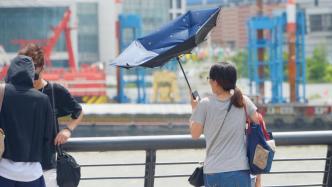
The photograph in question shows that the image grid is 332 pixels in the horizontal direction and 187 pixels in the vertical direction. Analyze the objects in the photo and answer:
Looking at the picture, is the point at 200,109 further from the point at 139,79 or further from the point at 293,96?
the point at 139,79

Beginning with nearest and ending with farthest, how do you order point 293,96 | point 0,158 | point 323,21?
point 0,158, point 293,96, point 323,21

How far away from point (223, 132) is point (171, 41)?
2.40ft

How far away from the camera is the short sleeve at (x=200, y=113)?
4.12 metres

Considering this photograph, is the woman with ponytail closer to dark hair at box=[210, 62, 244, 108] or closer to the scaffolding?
dark hair at box=[210, 62, 244, 108]

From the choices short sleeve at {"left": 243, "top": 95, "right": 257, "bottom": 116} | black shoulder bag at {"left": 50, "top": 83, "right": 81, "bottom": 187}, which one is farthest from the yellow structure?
short sleeve at {"left": 243, "top": 95, "right": 257, "bottom": 116}

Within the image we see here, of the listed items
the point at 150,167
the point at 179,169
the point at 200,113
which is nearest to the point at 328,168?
the point at 150,167

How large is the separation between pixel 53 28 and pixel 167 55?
5522cm

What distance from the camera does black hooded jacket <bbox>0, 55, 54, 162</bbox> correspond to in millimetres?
4117

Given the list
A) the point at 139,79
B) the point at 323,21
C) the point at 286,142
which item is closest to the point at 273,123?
the point at 139,79

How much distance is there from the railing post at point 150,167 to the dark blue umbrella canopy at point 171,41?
0.69m

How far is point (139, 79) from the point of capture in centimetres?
5278

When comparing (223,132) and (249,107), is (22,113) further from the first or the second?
(249,107)

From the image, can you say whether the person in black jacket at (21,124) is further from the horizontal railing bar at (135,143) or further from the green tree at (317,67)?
the green tree at (317,67)

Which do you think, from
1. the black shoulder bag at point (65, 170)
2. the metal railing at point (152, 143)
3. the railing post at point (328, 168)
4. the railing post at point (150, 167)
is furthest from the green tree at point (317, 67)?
the black shoulder bag at point (65, 170)
